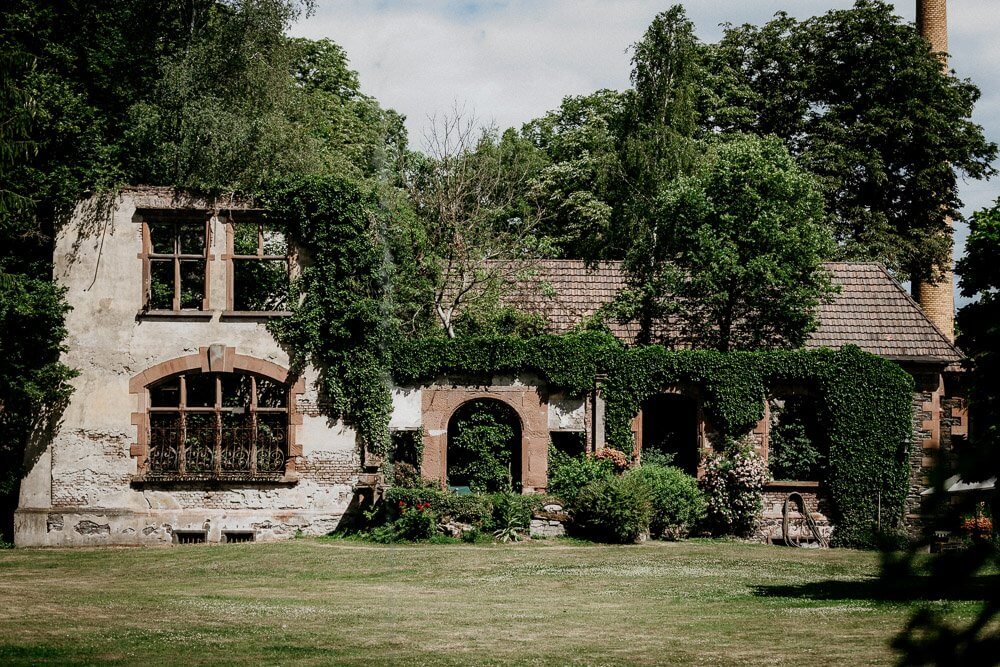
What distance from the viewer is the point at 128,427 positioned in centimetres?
2294

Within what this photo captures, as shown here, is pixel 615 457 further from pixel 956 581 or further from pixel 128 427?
pixel 956 581

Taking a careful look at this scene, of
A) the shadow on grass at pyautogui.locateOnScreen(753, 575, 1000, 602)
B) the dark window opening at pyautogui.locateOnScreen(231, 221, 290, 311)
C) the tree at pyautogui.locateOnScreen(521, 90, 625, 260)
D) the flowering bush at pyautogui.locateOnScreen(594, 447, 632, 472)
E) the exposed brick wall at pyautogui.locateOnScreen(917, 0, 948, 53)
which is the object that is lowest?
the flowering bush at pyautogui.locateOnScreen(594, 447, 632, 472)

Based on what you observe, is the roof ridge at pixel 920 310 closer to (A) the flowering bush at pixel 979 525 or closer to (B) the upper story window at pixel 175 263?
(B) the upper story window at pixel 175 263

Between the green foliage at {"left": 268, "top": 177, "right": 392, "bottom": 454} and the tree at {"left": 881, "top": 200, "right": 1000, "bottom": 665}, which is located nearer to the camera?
the tree at {"left": 881, "top": 200, "right": 1000, "bottom": 665}

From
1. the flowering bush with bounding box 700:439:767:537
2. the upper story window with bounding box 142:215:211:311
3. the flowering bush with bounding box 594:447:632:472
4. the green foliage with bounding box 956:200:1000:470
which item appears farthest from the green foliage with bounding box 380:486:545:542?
the green foliage with bounding box 956:200:1000:470

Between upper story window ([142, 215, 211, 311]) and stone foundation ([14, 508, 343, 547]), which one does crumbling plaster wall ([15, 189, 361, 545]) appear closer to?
stone foundation ([14, 508, 343, 547])

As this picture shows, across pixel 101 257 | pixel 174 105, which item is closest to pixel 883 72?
pixel 174 105

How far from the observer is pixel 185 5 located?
26719 mm

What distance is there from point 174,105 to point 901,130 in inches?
814

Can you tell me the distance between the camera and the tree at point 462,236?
25.6m

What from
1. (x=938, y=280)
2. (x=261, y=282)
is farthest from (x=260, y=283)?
(x=938, y=280)

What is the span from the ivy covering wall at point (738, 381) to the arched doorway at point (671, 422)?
1.84 meters

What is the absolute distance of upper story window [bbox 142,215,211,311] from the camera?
23.2 metres

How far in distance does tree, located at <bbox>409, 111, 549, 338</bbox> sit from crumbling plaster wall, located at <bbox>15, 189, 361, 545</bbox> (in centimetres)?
395
